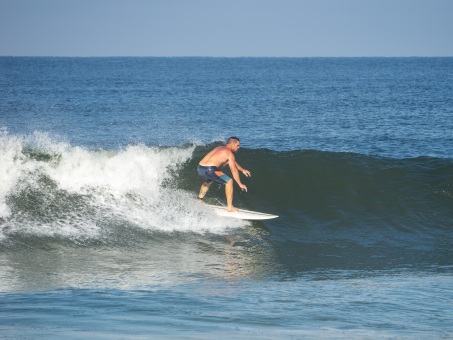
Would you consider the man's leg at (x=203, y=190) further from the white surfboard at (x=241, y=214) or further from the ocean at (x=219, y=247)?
the white surfboard at (x=241, y=214)

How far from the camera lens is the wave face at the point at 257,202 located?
42.2 ft

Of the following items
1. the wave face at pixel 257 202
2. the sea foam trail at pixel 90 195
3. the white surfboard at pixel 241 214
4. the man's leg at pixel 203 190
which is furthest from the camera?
the man's leg at pixel 203 190

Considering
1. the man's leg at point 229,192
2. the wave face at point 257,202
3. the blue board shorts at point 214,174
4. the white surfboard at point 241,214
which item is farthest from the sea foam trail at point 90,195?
the blue board shorts at point 214,174

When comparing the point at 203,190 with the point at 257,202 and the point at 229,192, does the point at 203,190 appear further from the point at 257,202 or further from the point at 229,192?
the point at 257,202

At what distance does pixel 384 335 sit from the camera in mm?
7641

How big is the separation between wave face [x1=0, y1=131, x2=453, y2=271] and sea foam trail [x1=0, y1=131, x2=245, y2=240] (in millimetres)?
21

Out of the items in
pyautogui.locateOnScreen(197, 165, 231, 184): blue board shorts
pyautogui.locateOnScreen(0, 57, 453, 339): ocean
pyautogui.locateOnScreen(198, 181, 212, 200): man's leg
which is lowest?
pyautogui.locateOnScreen(0, 57, 453, 339): ocean

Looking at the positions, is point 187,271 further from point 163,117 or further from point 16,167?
point 163,117

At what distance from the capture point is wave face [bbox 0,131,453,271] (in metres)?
12.9

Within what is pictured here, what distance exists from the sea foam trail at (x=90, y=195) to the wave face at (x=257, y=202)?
2 centimetres

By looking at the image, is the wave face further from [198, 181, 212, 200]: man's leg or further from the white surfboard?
[198, 181, 212, 200]: man's leg

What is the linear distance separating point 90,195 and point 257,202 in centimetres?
394

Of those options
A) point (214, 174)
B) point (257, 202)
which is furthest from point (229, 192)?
point (257, 202)

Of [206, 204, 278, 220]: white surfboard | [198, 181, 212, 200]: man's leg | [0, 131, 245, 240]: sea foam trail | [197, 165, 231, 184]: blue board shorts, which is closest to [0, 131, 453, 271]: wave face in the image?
[0, 131, 245, 240]: sea foam trail
